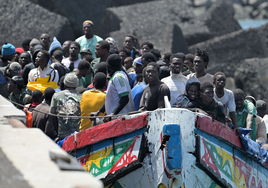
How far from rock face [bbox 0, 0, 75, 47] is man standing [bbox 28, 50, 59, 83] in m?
5.97

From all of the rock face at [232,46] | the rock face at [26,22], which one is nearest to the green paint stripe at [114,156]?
the rock face at [26,22]

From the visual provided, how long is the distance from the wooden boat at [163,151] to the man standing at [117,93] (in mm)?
312

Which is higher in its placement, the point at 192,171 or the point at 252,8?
the point at 252,8

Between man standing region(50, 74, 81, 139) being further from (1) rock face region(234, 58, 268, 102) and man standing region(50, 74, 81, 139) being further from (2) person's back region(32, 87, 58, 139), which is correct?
(1) rock face region(234, 58, 268, 102)

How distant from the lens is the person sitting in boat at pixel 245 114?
752cm

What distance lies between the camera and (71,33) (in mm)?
14633

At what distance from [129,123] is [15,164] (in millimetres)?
2331

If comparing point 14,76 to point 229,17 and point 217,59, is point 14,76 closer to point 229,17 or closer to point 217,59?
point 217,59

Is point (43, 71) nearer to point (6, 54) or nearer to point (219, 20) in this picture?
point (6, 54)

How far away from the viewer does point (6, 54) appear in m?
9.16

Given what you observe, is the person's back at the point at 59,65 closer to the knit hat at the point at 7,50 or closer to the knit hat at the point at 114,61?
the knit hat at the point at 7,50

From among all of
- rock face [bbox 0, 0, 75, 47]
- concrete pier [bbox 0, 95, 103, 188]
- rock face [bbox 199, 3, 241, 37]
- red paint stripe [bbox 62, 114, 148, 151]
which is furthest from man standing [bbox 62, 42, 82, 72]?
rock face [bbox 199, 3, 241, 37]

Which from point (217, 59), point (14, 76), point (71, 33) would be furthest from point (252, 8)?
point (14, 76)

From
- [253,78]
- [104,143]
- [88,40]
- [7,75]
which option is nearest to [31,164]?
[104,143]
